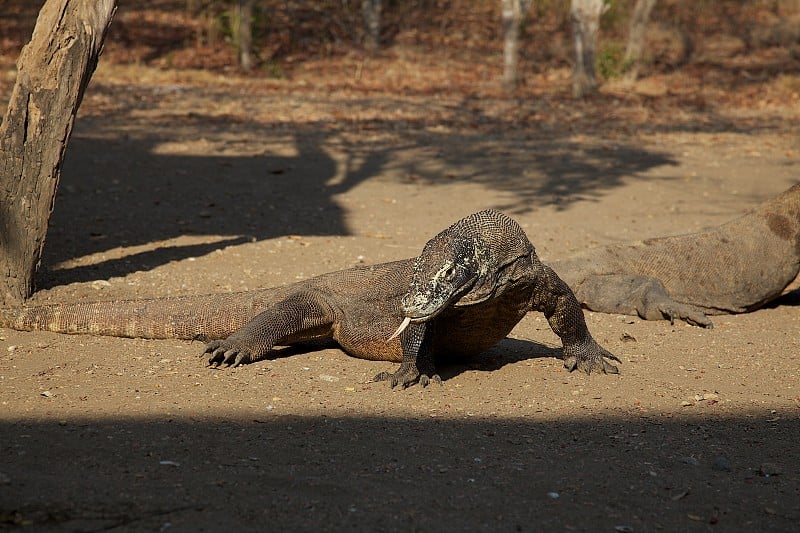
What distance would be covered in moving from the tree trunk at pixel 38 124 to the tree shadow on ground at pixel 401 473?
6.70 feet

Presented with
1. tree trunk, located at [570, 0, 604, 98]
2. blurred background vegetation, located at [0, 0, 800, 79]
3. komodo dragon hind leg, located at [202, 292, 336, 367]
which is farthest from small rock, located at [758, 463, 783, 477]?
blurred background vegetation, located at [0, 0, 800, 79]

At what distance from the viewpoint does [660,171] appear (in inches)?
434

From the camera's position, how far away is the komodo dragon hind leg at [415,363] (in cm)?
423

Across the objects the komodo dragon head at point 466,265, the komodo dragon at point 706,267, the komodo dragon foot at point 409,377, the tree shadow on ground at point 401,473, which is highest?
the komodo dragon head at point 466,265

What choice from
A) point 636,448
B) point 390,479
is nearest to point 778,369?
point 636,448

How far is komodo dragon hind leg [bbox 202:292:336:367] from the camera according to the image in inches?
178

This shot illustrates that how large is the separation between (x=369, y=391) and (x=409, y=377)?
0.19m

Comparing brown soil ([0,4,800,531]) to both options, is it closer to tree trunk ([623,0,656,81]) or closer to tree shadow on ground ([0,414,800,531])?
tree shadow on ground ([0,414,800,531])

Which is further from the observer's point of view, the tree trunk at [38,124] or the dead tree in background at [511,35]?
the dead tree in background at [511,35]

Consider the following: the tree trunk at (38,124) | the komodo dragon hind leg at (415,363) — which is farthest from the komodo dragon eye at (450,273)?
the tree trunk at (38,124)

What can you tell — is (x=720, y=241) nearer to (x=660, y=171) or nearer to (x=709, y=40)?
(x=660, y=171)

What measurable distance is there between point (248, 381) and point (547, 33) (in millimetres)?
19553

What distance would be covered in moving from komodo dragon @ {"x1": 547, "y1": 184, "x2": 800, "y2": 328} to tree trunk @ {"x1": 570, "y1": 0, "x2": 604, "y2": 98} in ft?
31.8

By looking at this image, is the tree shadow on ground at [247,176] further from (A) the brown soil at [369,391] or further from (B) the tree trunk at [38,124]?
(B) the tree trunk at [38,124]
